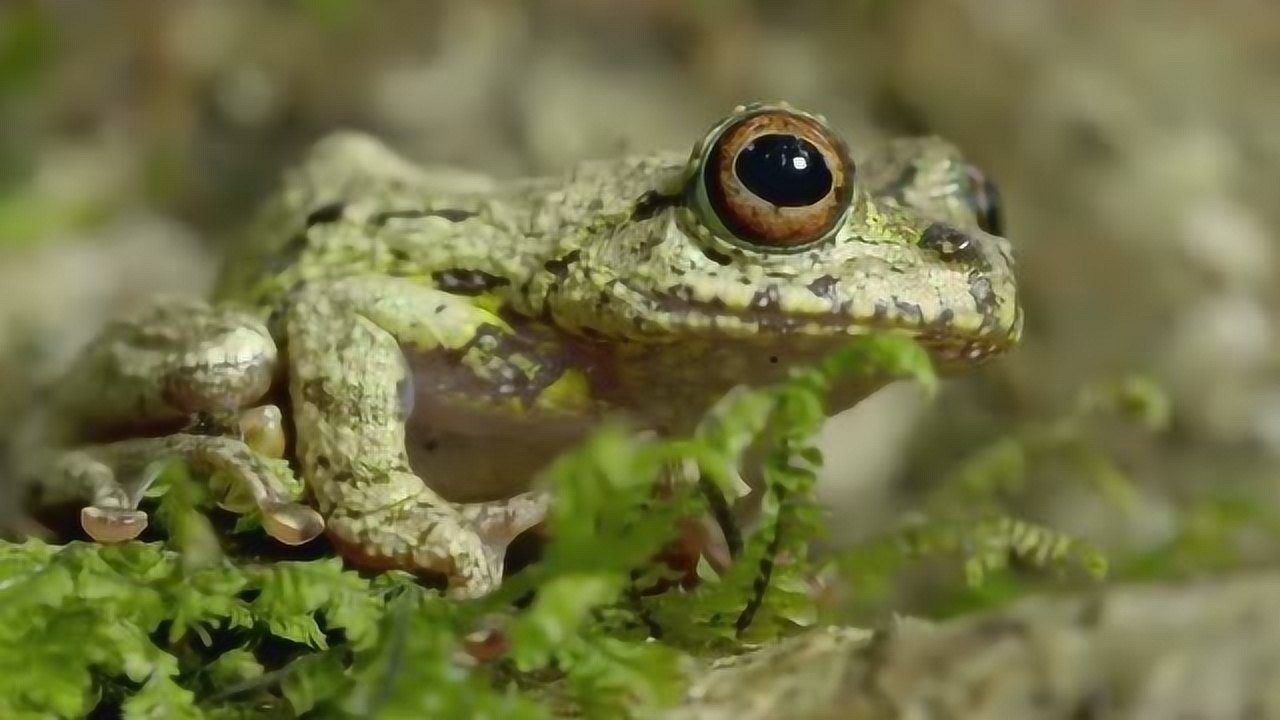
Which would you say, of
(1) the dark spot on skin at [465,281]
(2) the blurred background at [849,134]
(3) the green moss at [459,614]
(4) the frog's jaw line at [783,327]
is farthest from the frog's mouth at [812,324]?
(2) the blurred background at [849,134]

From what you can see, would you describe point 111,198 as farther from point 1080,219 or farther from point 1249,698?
point 1249,698

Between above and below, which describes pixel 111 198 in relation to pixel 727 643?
above

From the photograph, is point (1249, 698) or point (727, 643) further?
point (727, 643)

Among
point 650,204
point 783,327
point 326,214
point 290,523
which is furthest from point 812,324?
point 326,214

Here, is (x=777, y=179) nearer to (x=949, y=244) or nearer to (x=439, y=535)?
(x=949, y=244)

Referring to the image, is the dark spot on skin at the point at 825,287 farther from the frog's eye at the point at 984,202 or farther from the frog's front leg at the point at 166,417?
the frog's front leg at the point at 166,417

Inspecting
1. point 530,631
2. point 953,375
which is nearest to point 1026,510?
point 953,375
